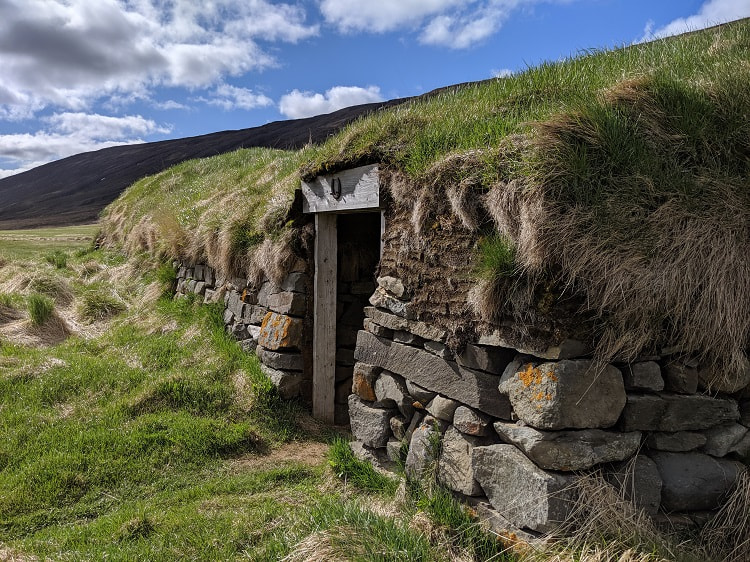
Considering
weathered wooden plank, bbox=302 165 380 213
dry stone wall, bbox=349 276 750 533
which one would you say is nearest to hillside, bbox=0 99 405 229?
weathered wooden plank, bbox=302 165 380 213

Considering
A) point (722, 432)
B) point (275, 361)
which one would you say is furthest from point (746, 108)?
point (275, 361)

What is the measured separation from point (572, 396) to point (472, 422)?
799 millimetres

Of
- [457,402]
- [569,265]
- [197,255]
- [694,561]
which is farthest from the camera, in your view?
[197,255]

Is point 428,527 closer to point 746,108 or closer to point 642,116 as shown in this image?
point 642,116

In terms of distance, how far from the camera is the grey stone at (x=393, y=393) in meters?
4.68

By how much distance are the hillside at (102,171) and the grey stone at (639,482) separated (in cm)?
4115

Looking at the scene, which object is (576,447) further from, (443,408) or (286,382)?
(286,382)

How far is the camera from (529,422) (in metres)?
3.38

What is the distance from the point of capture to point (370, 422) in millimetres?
5051

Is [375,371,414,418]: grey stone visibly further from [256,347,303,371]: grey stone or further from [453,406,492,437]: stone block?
[256,347,303,371]: grey stone

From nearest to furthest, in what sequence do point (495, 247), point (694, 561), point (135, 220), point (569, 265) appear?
point (694, 561), point (569, 265), point (495, 247), point (135, 220)

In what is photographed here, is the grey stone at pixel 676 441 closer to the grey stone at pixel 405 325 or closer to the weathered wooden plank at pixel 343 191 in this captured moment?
the grey stone at pixel 405 325

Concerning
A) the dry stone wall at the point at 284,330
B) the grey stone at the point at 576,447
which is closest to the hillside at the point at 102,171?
the dry stone wall at the point at 284,330

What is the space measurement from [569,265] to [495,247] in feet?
1.70
